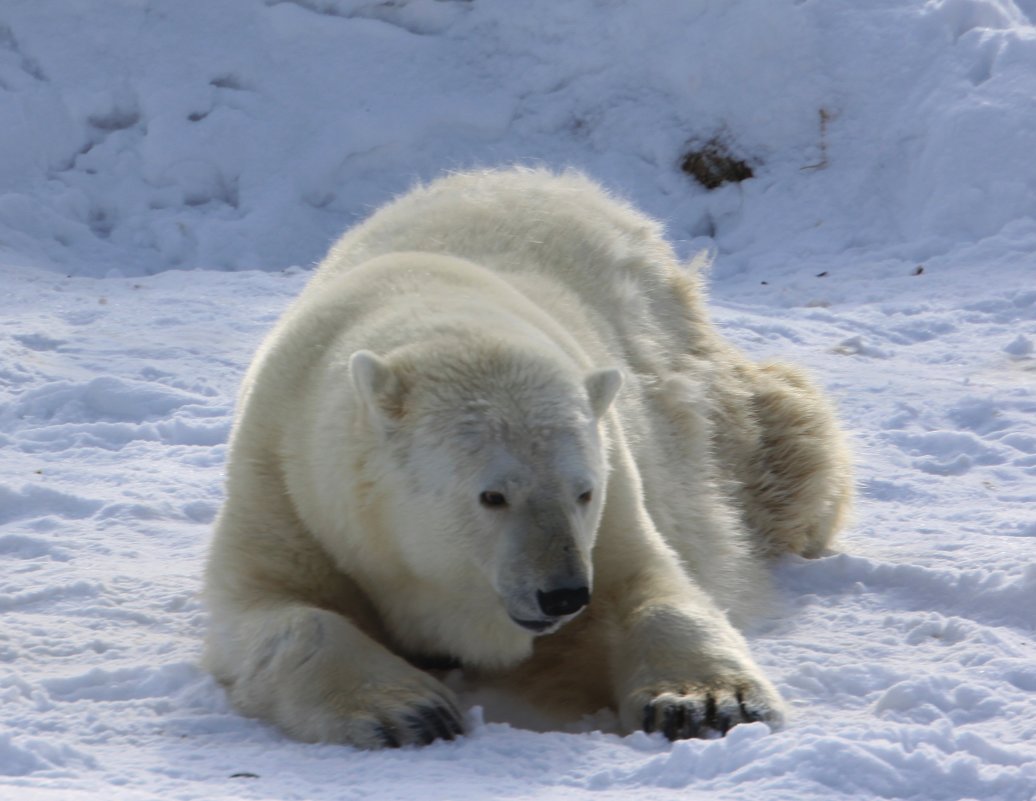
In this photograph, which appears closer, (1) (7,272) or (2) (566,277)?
(2) (566,277)

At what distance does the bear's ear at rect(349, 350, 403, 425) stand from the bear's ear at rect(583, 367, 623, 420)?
0.44m

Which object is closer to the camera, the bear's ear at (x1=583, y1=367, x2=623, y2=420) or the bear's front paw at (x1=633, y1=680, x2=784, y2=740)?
the bear's front paw at (x1=633, y1=680, x2=784, y2=740)

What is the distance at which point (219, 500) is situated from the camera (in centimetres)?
507

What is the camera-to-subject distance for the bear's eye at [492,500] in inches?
125

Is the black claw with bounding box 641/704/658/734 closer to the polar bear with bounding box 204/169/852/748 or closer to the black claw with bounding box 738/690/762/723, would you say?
the polar bear with bounding box 204/169/852/748

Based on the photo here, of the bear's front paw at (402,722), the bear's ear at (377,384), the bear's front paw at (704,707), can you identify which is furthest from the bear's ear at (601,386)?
the bear's front paw at (402,722)

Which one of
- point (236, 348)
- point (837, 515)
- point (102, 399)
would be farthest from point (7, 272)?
point (837, 515)

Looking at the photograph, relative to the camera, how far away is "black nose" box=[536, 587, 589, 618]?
3.06m

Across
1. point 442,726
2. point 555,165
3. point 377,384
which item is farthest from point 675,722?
point 555,165

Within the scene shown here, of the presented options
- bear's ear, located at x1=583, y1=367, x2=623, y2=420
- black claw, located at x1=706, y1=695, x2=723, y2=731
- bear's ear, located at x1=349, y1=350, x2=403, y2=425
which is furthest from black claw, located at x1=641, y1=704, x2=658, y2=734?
bear's ear, located at x1=349, y1=350, x2=403, y2=425

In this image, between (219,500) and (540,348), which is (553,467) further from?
(219,500)

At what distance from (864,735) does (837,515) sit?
2.19 meters

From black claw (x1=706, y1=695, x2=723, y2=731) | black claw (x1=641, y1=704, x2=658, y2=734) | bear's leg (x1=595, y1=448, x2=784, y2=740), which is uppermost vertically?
bear's leg (x1=595, y1=448, x2=784, y2=740)

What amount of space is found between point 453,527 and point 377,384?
1.14ft
